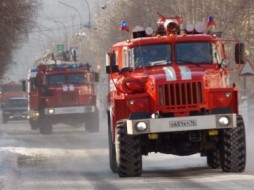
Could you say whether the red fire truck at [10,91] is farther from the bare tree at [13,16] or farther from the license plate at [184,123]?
the license plate at [184,123]

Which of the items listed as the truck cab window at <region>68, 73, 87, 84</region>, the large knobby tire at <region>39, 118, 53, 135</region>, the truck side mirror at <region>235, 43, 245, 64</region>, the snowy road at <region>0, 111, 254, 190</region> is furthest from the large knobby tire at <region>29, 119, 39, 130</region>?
the truck side mirror at <region>235, 43, 245, 64</region>

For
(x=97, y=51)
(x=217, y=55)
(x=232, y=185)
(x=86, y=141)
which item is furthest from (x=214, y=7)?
(x=232, y=185)

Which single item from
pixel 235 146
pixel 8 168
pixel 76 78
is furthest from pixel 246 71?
pixel 235 146

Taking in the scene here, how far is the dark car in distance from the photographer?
71188mm

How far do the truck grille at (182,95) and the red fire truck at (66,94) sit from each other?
78.1ft

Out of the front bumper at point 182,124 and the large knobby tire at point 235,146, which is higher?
the front bumper at point 182,124

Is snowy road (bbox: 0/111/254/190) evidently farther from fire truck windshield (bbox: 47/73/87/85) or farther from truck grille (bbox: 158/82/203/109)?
fire truck windshield (bbox: 47/73/87/85)

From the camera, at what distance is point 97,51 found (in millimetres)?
100500

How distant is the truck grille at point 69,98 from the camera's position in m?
43.8

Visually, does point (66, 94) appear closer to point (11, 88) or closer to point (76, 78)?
point (76, 78)

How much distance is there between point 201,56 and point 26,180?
4156 mm

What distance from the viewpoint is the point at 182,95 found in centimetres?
1964

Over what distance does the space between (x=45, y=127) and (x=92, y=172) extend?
23.0m

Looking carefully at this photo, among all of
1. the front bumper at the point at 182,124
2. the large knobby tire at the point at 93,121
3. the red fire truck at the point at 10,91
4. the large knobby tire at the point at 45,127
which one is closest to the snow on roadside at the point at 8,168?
the front bumper at the point at 182,124
